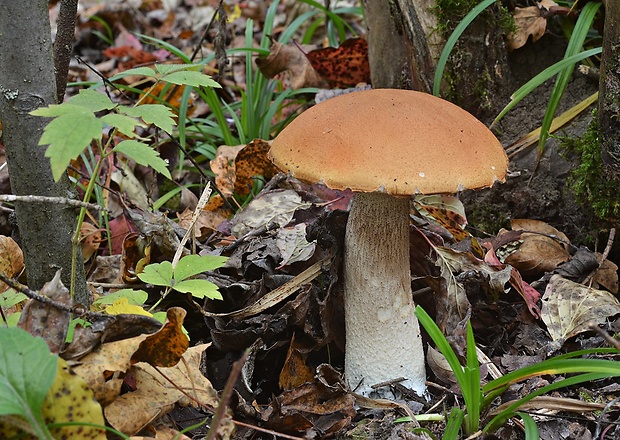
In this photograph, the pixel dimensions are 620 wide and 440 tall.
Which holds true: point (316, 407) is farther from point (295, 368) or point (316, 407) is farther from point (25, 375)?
point (25, 375)

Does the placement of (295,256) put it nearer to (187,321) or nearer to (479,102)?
(187,321)

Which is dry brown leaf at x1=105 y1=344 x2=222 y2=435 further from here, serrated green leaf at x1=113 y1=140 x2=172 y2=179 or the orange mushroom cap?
the orange mushroom cap

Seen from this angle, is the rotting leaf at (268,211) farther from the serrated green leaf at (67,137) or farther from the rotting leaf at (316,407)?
the serrated green leaf at (67,137)

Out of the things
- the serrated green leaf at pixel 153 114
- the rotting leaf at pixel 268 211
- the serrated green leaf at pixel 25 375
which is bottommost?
→ the rotting leaf at pixel 268 211

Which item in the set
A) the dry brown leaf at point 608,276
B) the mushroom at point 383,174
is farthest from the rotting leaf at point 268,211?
the dry brown leaf at point 608,276

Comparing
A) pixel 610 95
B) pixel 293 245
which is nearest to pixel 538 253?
pixel 610 95
